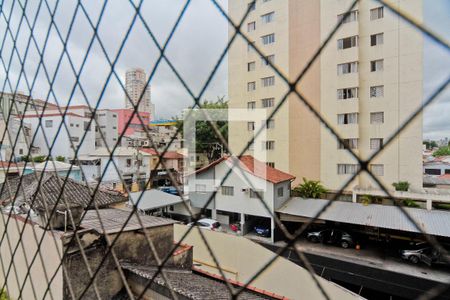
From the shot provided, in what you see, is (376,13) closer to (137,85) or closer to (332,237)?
(332,237)

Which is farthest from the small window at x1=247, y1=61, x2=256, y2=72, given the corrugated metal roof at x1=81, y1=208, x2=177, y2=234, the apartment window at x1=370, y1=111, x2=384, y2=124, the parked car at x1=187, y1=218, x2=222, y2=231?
the corrugated metal roof at x1=81, y1=208, x2=177, y2=234

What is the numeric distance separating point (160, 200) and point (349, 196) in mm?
5509

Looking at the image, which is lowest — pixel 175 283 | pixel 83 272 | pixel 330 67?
pixel 175 283

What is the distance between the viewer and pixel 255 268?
12.3 feet

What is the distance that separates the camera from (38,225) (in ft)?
5.88

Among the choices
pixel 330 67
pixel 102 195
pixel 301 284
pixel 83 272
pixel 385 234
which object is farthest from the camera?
pixel 330 67

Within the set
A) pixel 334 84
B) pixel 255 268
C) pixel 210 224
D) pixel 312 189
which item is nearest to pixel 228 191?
pixel 210 224

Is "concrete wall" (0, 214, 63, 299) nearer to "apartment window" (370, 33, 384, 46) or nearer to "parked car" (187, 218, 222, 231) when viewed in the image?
"parked car" (187, 218, 222, 231)

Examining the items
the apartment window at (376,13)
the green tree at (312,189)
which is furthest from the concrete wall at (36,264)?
the apartment window at (376,13)

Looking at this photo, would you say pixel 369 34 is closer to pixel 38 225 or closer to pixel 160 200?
pixel 160 200

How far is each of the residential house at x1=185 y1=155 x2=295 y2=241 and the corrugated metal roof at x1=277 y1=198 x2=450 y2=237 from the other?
0.50 metres

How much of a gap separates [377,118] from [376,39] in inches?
87.8

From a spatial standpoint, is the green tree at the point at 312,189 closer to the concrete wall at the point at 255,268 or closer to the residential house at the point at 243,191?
the residential house at the point at 243,191

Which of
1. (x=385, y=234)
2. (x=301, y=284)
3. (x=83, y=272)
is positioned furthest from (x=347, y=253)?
(x=83, y=272)
